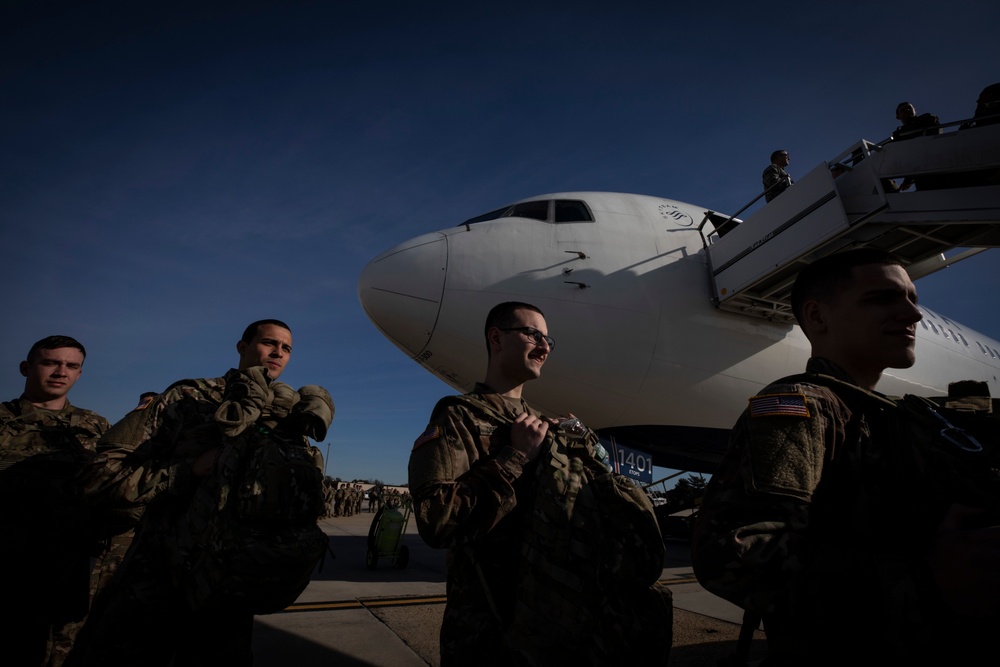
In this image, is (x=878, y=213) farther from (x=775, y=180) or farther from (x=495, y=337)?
(x=495, y=337)

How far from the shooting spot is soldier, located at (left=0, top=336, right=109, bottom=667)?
2793 millimetres

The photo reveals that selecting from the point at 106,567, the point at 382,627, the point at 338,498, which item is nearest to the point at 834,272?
the point at 382,627

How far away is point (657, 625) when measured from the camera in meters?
1.54

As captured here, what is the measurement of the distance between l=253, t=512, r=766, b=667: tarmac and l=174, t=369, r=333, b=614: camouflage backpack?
83cm

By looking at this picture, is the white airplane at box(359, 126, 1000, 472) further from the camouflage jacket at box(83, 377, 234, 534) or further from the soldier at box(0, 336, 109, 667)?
the camouflage jacket at box(83, 377, 234, 534)

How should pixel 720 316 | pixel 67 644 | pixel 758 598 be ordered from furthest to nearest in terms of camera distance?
pixel 720 316
pixel 67 644
pixel 758 598

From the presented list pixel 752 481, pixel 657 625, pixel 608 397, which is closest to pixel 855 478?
pixel 752 481

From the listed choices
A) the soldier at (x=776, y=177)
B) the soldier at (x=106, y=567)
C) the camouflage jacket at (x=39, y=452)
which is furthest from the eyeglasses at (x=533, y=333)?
the soldier at (x=776, y=177)

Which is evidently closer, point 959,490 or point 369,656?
point 959,490

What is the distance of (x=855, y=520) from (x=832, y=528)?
55 millimetres

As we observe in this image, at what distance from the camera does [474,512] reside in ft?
5.19

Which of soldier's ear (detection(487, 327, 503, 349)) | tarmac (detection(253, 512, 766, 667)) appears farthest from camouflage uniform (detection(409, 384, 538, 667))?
tarmac (detection(253, 512, 766, 667))

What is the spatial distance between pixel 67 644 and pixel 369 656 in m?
1.76

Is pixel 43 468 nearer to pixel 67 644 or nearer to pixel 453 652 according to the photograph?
pixel 67 644
